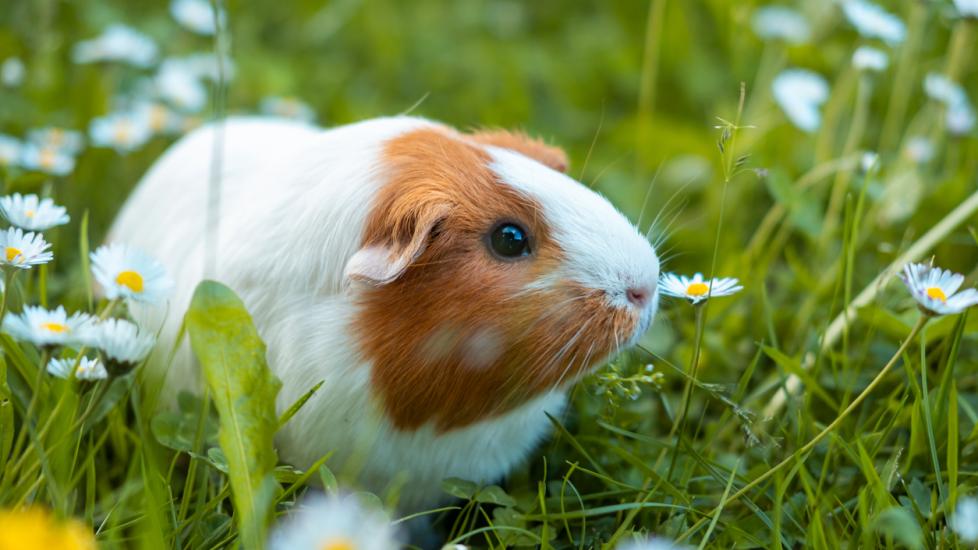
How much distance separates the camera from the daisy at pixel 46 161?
10.7ft

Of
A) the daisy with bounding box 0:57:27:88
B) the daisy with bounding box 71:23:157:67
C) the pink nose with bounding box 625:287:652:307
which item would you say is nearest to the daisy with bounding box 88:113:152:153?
the daisy with bounding box 71:23:157:67

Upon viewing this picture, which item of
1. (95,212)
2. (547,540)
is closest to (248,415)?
(547,540)

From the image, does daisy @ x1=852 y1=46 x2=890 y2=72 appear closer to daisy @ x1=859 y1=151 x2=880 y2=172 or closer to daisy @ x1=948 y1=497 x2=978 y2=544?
daisy @ x1=859 y1=151 x2=880 y2=172

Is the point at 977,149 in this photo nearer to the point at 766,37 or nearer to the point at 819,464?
the point at 766,37

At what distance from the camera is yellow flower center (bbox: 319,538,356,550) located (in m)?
1.47

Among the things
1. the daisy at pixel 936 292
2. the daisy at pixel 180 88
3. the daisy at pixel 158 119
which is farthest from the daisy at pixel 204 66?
the daisy at pixel 936 292

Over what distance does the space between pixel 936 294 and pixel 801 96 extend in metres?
1.98

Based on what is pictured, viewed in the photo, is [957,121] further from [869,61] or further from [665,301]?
[665,301]

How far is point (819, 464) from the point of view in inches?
101

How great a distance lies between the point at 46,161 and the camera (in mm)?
3299

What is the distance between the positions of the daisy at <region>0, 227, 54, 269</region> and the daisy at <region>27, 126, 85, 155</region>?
143 cm

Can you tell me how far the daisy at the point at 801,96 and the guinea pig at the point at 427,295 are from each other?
1.68m

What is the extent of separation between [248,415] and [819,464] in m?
1.52

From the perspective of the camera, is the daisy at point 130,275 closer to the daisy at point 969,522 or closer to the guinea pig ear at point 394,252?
the guinea pig ear at point 394,252
